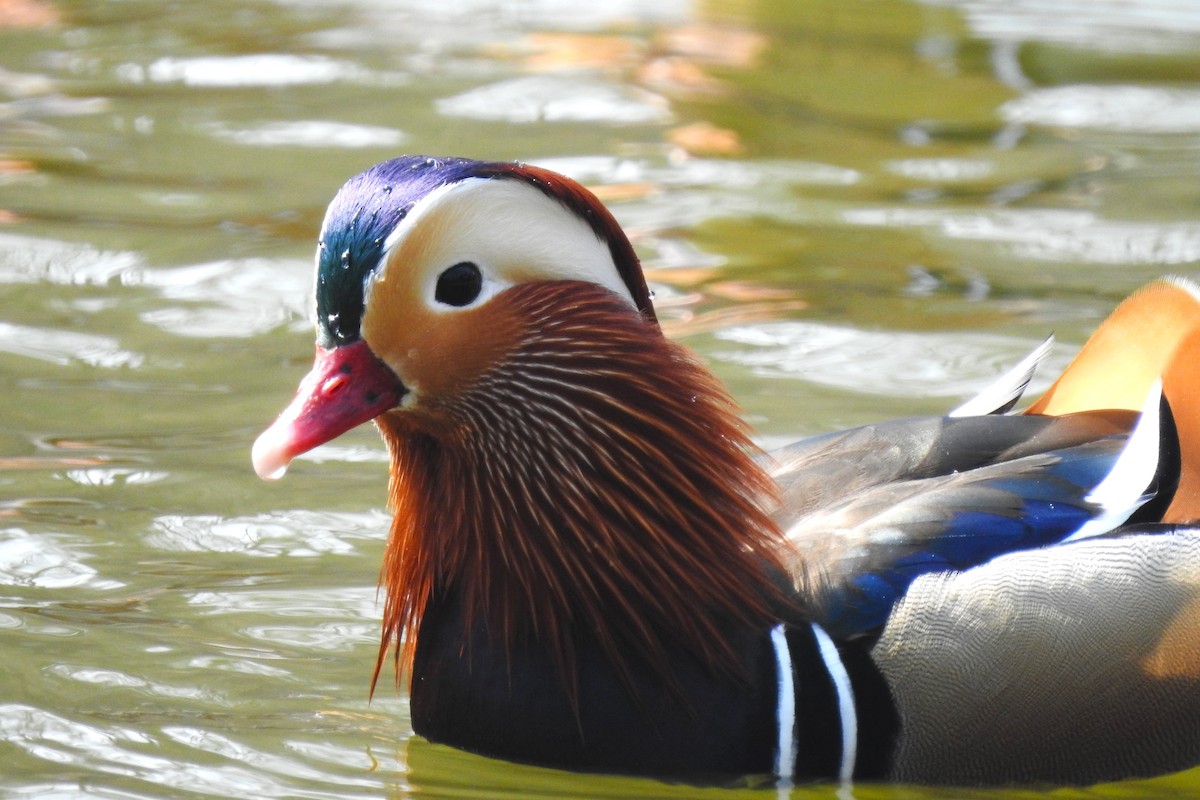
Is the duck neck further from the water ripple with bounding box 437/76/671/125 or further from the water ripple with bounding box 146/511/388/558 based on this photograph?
the water ripple with bounding box 437/76/671/125

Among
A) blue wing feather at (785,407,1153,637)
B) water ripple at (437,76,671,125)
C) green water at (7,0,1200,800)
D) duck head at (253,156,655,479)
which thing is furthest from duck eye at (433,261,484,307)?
water ripple at (437,76,671,125)

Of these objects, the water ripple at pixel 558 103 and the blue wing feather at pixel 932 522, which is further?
the water ripple at pixel 558 103

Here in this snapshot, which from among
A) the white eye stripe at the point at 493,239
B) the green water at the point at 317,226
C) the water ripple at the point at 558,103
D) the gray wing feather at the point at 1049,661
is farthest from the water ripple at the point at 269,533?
the water ripple at the point at 558,103

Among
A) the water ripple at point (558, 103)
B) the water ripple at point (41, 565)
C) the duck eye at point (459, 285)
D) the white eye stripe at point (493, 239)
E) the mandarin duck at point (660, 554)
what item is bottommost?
the water ripple at point (41, 565)

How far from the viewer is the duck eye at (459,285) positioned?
3.27 meters

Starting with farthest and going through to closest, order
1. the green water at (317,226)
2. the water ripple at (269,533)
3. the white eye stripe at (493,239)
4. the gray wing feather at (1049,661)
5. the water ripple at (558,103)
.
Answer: the water ripple at (558,103), the water ripple at (269,533), the green water at (317,226), the gray wing feather at (1049,661), the white eye stripe at (493,239)

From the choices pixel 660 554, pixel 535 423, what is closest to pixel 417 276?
pixel 535 423

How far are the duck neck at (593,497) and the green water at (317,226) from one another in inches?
12.5

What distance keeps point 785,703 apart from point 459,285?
3.17 feet

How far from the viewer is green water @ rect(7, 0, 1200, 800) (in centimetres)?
386

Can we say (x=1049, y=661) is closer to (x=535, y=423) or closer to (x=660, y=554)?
(x=660, y=554)

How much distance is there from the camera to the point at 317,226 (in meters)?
7.27

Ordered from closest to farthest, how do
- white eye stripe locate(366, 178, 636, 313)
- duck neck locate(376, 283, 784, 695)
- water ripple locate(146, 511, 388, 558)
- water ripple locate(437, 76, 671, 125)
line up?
1. white eye stripe locate(366, 178, 636, 313)
2. duck neck locate(376, 283, 784, 695)
3. water ripple locate(146, 511, 388, 558)
4. water ripple locate(437, 76, 671, 125)

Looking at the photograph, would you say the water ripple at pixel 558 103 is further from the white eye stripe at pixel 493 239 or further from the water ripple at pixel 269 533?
the white eye stripe at pixel 493 239
